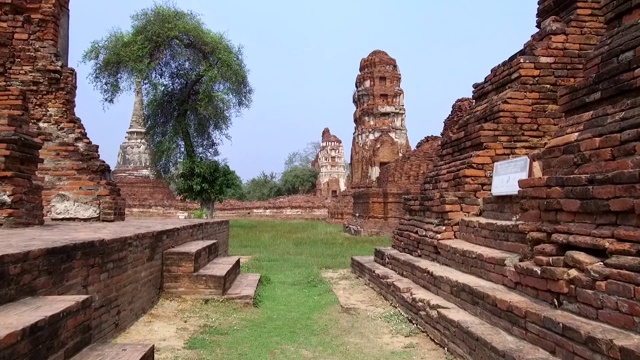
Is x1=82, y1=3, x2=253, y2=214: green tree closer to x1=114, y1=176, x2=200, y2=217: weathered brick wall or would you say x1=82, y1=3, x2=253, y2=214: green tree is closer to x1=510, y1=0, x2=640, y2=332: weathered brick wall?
x1=114, y1=176, x2=200, y2=217: weathered brick wall

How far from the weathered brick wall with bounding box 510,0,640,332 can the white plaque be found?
905 mm

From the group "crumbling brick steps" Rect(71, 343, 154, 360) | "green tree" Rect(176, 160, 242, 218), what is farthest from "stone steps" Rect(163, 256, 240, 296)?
"green tree" Rect(176, 160, 242, 218)

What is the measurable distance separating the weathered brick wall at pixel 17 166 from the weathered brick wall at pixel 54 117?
4.06ft

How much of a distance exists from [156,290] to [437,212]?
10.6 ft

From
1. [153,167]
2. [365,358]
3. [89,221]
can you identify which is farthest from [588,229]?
[153,167]

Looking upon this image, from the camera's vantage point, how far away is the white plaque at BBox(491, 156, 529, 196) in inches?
191

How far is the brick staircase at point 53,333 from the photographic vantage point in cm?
226

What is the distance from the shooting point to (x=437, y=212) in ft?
20.1

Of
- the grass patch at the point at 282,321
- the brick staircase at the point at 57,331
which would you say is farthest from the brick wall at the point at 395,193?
the brick staircase at the point at 57,331

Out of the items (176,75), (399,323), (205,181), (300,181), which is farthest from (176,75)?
(300,181)

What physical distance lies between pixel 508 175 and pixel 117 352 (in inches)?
148

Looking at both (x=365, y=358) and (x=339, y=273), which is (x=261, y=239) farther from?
(x=365, y=358)

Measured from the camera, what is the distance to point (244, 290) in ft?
20.6

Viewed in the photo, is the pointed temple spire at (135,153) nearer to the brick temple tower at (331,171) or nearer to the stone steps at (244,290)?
the brick temple tower at (331,171)
